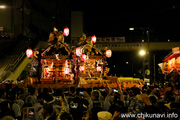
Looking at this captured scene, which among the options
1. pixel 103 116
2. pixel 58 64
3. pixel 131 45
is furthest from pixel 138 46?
pixel 103 116

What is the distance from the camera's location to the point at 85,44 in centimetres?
2030

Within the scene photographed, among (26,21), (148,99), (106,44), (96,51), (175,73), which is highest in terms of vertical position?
(26,21)

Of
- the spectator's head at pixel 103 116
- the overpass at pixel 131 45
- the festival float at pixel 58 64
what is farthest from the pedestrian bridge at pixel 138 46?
the spectator's head at pixel 103 116

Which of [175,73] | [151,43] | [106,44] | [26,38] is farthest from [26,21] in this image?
[175,73]

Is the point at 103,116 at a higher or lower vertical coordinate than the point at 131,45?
lower

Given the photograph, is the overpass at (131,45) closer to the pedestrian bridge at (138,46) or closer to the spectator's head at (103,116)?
the pedestrian bridge at (138,46)

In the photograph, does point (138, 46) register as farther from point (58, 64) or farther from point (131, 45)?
point (58, 64)

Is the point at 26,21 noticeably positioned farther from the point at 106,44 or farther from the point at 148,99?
the point at 148,99

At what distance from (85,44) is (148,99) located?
48.4 feet

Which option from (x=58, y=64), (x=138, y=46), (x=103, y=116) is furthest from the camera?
(x=138, y=46)

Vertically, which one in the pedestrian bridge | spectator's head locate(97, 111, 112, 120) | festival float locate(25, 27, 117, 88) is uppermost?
the pedestrian bridge

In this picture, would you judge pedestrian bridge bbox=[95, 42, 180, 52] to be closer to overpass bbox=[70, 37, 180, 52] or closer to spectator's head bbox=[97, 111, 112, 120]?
overpass bbox=[70, 37, 180, 52]

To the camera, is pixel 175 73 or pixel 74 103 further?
pixel 175 73

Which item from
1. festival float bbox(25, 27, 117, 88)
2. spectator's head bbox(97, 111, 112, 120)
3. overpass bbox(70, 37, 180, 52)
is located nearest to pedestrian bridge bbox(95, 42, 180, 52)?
overpass bbox(70, 37, 180, 52)
